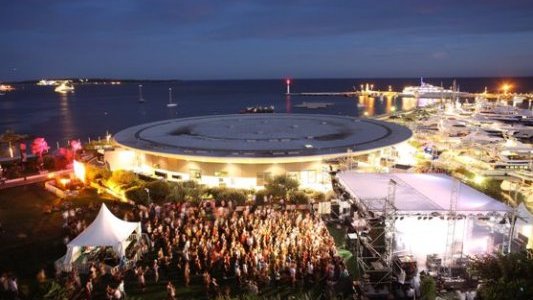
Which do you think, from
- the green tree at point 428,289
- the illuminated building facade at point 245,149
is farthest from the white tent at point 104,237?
the green tree at point 428,289

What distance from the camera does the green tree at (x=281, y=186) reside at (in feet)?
84.6

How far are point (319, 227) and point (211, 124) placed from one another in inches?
1025

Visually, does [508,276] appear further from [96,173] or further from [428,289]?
[96,173]

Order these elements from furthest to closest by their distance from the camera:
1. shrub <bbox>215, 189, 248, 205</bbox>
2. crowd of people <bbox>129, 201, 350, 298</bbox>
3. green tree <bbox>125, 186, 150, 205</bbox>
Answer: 1. green tree <bbox>125, 186, 150, 205</bbox>
2. shrub <bbox>215, 189, 248, 205</bbox>
3. crowd of people <bbox>129, 201, 350, 298</bbox>

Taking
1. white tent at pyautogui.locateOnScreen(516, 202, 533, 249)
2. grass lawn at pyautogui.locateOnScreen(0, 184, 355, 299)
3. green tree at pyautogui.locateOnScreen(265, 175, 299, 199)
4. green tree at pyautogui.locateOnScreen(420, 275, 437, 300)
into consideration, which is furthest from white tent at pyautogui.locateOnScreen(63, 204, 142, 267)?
white tent at pyautogui.locateOnScreen(516, 202, 533, 249)

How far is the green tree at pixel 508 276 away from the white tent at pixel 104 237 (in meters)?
14.0

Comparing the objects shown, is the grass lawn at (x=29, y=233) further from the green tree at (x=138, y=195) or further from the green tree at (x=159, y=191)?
the green tree at (x=159, y=191)

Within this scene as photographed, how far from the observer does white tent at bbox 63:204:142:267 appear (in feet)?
57.6

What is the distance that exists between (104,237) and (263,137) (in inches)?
750

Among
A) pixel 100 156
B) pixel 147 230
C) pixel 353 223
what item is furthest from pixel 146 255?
pixel 100 156

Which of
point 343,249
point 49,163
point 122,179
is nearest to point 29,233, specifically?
point 122,179

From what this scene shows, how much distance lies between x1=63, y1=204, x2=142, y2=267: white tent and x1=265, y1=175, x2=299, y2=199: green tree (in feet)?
31.3

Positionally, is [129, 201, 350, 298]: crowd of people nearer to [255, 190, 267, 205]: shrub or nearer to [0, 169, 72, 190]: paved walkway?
[255, 190, 267, 205]: shrub

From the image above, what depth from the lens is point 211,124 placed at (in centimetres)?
4331
